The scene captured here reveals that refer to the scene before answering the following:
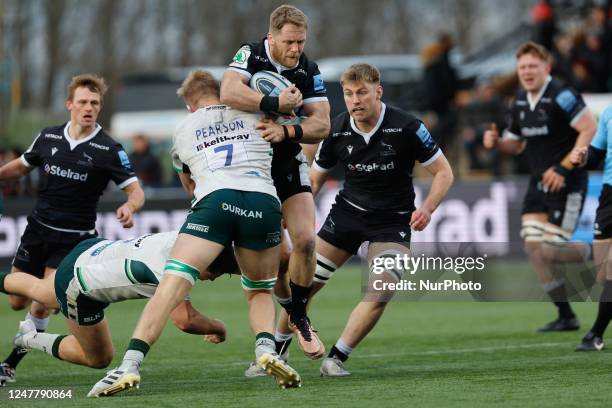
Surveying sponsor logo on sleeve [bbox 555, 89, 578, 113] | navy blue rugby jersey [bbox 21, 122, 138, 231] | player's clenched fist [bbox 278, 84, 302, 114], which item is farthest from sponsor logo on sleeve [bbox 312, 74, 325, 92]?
sponsor logo on sleeve [bbox 555, 89, 578, 113]

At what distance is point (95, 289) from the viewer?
8.45 meters

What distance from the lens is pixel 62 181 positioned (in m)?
10.3

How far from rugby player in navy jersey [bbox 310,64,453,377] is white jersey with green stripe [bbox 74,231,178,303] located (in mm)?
1735

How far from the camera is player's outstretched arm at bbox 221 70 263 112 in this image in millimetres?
8453

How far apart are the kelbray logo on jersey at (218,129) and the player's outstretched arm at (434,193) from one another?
159cm

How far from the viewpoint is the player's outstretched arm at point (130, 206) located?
9.54 meters

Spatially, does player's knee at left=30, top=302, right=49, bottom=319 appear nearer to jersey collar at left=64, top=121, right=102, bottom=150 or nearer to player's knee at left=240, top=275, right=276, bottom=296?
jersey collar at left=64, top=121, right=102, bottom=150

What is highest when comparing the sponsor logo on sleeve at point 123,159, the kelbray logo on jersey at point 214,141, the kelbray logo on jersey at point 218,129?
the kelbray logo on jersey at point 218,129

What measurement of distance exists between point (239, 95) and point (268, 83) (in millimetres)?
382

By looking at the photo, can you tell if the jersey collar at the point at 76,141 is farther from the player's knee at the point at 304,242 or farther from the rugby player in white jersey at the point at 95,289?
the player's knee at the point at 304,242

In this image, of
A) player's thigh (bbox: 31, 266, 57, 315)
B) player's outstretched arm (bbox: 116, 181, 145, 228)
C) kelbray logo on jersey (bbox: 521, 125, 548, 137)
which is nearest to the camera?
player's thigh (bbox: 31, 266, 57, 315)

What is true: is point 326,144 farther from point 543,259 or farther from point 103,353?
point 543,259

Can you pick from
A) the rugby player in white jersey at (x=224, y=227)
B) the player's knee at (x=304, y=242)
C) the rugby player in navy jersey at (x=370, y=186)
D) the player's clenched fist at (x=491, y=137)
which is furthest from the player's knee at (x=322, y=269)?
the player's clenched fist at (x=491, y=137)

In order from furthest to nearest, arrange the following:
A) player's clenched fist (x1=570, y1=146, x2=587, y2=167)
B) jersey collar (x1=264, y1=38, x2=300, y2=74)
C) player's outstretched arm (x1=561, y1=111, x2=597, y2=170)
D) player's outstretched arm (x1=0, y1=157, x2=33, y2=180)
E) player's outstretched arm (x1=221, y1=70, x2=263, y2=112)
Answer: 1. player's outstretched arm (x1=561, y1=111, x2=597, y2=170)
2. player's clenched fist (x1=570, y1=146, x2=587, y2=167)
3. player's outstretched arm (x1=0, y1=157, x2=33, y2=180)
4. jersey collar (x1=264, y1=38, x2=300, y2=74)
5. player's outstretched arm (x1=221, y1=70, x2=263, y2=112)
